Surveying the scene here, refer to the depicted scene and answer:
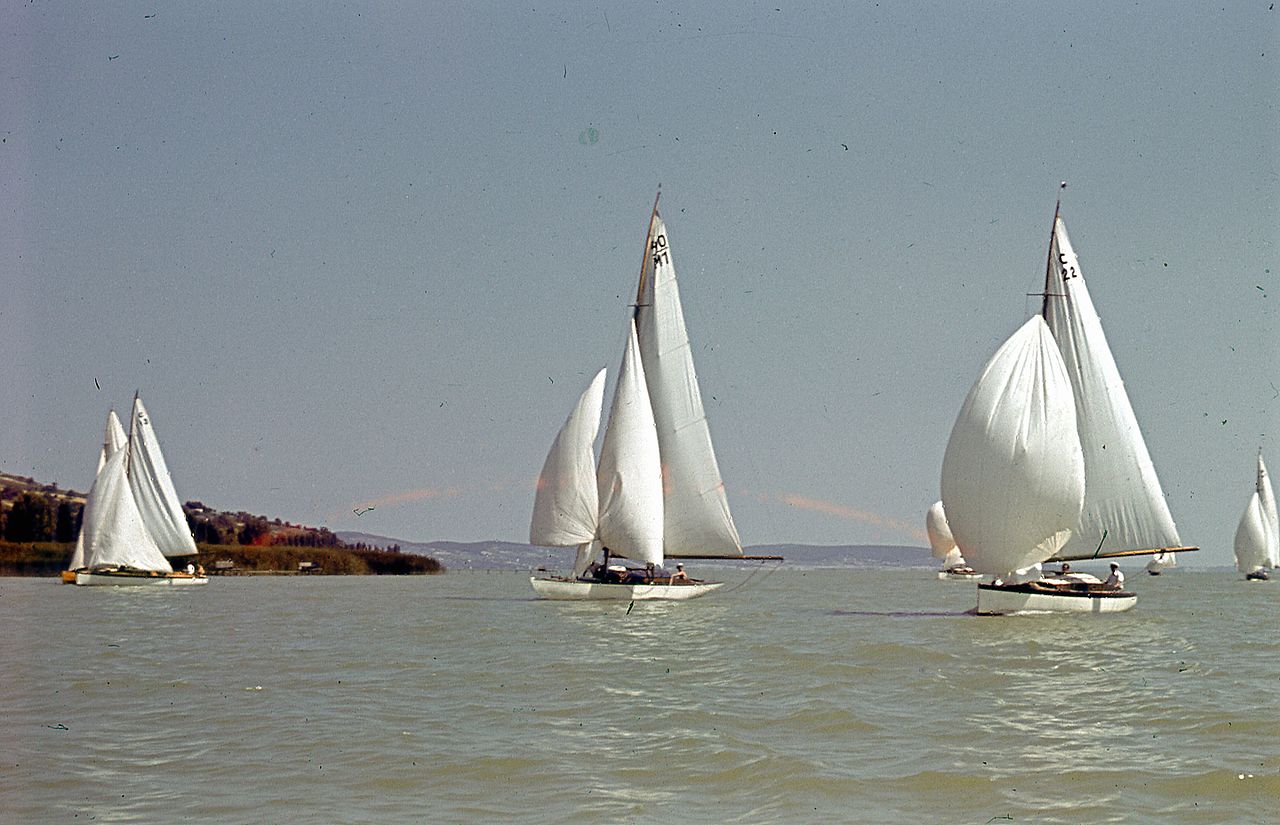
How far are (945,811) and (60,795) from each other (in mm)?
9788

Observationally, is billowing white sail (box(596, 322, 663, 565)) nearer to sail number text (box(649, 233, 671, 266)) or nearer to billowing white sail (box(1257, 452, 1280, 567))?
sail number text (box(649, 233, 671, 266))

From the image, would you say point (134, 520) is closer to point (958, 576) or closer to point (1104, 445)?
point (1104, 445)

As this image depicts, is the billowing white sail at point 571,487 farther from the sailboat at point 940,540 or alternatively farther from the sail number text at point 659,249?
the sailboat at point 940,540

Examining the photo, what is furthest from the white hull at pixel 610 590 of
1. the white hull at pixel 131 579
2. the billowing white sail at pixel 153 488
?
the billowing white sail at pixel 153 488

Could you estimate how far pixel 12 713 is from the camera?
22.7 m

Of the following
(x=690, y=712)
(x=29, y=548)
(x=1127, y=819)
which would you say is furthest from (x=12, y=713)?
(x=29, y=548)

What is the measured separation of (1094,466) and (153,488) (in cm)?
5961

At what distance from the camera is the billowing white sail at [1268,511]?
12294 centimetres

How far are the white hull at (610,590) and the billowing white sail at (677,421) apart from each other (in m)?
1.70

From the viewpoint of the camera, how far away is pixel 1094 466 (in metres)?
51.8

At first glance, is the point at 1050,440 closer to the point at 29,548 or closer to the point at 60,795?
the point at 60,795

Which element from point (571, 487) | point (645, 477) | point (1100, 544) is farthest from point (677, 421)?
point (1100, 544)

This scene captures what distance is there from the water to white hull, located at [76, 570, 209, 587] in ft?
137

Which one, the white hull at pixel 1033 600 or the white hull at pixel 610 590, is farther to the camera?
the white hull at pixel 610 590
